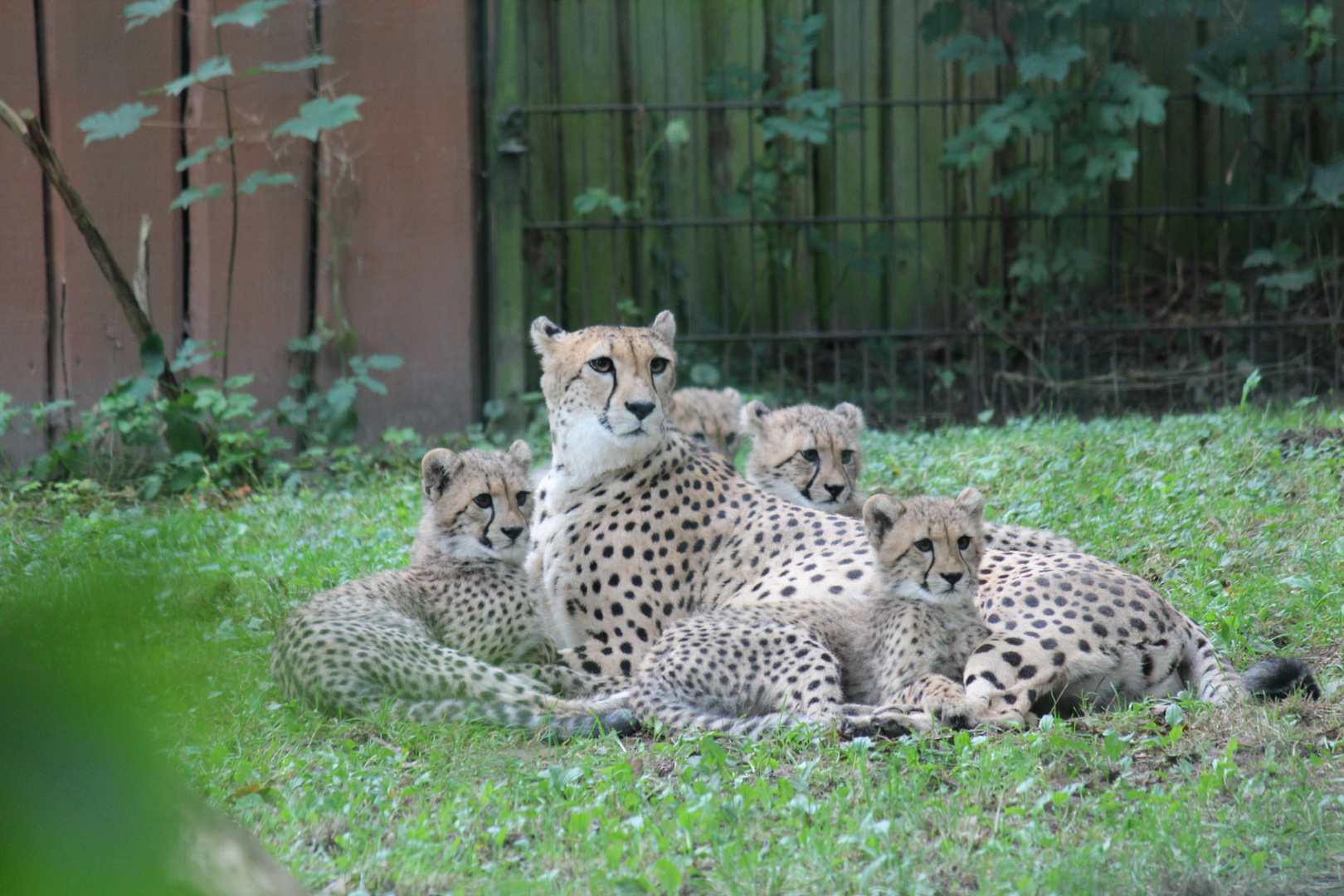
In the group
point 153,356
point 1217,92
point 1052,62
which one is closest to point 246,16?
point 153,356

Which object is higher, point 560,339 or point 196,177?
point 196,177

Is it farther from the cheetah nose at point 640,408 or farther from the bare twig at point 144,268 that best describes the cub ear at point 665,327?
the bare twig at point 144,268

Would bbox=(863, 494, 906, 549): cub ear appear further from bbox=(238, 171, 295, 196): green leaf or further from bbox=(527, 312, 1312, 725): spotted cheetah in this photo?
bbox=(238, 171, 295, 196): green leaf

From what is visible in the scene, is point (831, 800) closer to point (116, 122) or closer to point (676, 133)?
point (116, 122)

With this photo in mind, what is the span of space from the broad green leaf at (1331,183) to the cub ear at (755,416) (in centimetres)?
495

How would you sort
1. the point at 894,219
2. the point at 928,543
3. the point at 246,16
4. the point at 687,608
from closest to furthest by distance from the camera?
the point at 928,543
the point at 687,608
the point at 246,16
the point at 894,219

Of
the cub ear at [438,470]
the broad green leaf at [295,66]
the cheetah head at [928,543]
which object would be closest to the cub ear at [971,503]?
the cheetah head at [928,543]

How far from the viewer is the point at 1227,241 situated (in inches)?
379

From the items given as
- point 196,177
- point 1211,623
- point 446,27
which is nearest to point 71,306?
point 196,177

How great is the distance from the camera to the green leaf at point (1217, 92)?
852cm

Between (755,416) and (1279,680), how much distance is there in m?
3.09

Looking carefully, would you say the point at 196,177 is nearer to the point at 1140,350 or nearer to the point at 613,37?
the point at 613,37

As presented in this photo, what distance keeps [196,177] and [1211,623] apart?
655 cm

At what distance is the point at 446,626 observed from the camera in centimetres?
441
